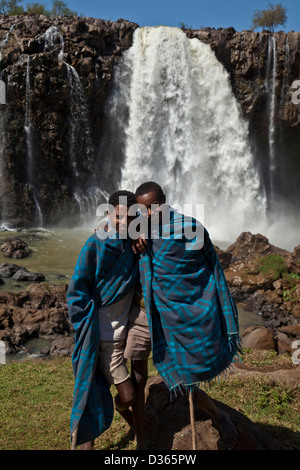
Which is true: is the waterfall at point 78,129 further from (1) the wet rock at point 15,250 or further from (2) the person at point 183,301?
(2) the person at point 183,301

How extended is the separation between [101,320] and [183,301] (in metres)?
0.55

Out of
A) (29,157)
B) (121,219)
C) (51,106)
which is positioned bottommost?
(121,219)

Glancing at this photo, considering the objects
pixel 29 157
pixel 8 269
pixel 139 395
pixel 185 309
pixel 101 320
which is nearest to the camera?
pixel 185 309

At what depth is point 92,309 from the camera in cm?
262

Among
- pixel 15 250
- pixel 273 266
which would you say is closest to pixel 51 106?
pixel 15 250

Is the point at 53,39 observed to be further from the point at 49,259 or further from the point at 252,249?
the point at 252,249

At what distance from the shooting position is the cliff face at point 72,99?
56.6ft

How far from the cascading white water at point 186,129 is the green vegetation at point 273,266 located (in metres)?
8.01

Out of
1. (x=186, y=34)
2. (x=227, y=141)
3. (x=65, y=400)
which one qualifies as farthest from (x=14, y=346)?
(x=186, y=34)

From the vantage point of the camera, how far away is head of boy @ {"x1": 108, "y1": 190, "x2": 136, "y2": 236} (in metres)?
2.70

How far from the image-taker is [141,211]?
2.74 meters

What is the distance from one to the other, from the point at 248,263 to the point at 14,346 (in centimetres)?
654

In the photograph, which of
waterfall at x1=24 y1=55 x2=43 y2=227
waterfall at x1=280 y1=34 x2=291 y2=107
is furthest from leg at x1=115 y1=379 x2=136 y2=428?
waterfall at x1=280 y1=34 x2=291 y2=107
